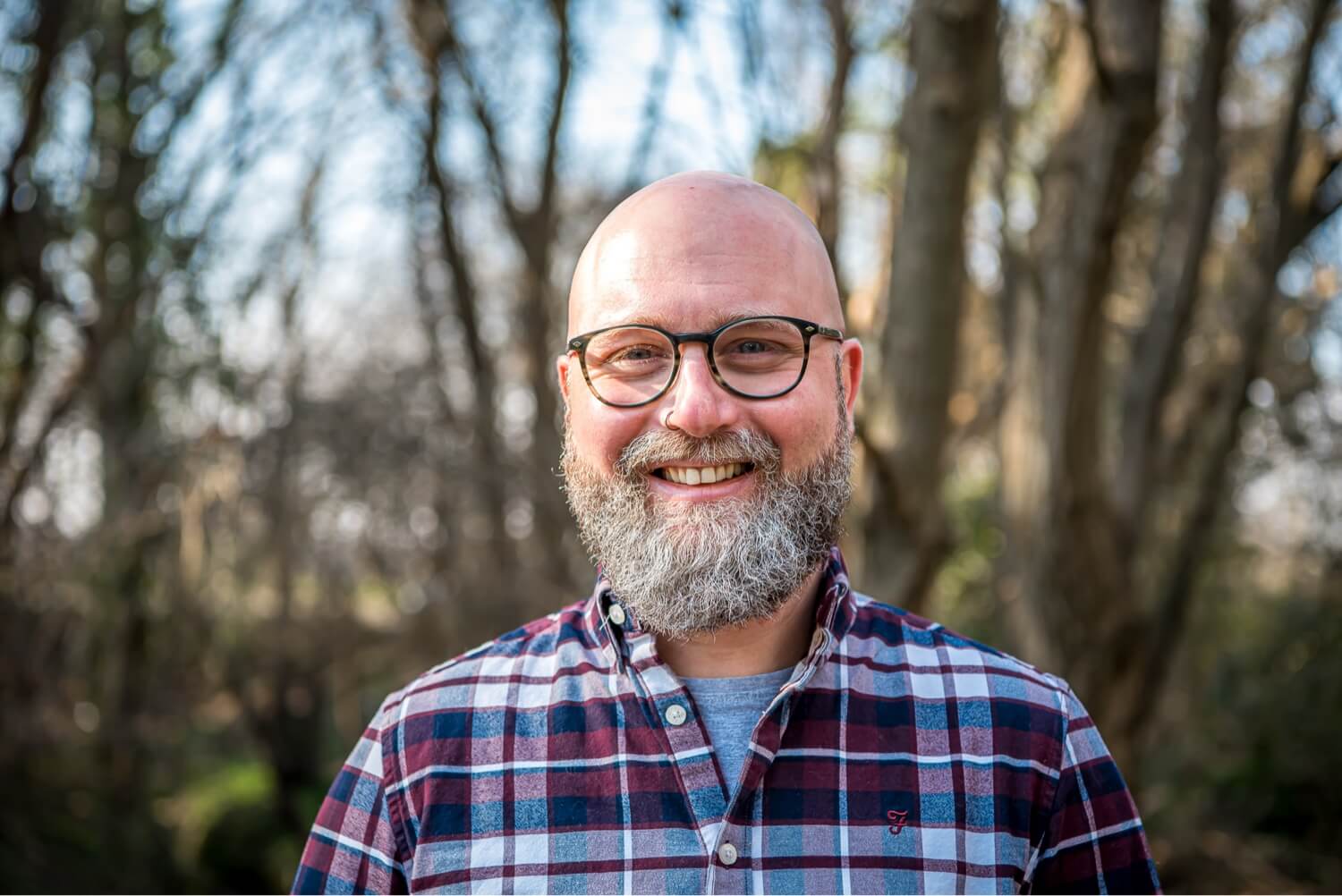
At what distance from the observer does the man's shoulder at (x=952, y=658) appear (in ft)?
5.38

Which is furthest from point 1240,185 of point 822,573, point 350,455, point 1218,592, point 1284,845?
point 822,573

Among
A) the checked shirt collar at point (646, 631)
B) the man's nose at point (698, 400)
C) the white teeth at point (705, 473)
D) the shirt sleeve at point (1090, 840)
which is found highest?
the man's nose at point (698, 400)

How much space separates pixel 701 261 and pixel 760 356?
17 cm

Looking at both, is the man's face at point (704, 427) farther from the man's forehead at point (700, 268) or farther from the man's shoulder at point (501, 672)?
the man's shoulder at point (501, 672)

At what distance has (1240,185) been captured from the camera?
24.8ft

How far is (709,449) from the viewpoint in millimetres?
1643

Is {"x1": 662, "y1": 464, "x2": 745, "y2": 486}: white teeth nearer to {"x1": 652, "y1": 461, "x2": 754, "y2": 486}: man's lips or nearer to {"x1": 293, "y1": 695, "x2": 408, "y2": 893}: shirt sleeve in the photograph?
{"x1": 652, "y1": 461, "x2": 754, "y2": 486}: man's lips

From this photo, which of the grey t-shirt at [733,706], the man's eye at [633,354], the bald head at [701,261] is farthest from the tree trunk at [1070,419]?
the grey t-shirt at [733,706]

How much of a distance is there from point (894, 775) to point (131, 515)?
4.53 meters

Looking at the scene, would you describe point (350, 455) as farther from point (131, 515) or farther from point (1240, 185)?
point (1240, 185)

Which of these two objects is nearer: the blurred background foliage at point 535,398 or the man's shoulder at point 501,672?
the man's shoulder at point 501,672

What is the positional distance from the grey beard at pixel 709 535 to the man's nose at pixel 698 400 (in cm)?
3

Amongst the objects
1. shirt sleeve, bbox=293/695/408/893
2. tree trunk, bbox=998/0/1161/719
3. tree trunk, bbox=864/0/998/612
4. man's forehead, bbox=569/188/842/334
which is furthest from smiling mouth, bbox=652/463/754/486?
tree trunk, bbox=998/0/1161/719

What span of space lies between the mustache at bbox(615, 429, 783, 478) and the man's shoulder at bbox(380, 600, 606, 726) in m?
0.31
